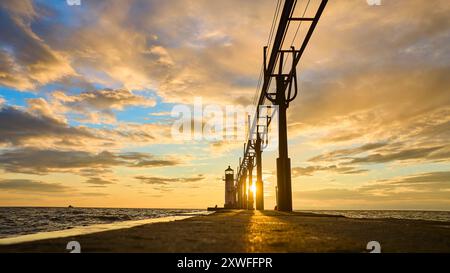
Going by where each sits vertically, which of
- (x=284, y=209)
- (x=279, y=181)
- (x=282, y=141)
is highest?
(x=282, y=141)

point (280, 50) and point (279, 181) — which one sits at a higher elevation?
point (280, 50)

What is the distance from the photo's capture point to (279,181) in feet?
62.3

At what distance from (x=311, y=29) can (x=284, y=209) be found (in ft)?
30.8

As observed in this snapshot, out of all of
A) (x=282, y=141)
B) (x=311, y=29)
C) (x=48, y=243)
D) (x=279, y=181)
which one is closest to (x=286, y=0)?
(x=311, y=29)

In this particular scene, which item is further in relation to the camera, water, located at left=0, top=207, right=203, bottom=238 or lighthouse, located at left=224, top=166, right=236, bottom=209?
lighthouse, located at left=224, top=166, right=236, bottom=209

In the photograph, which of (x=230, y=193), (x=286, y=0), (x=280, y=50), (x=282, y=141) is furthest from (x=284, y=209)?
(x=230, y=193)

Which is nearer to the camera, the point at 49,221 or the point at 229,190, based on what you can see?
the point at 49,221

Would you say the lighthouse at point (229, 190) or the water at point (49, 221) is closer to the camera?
the water at point (49, 221)
